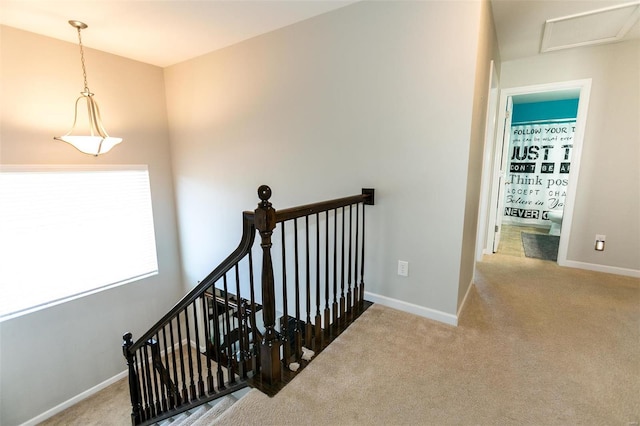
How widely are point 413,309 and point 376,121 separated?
1.46 metres

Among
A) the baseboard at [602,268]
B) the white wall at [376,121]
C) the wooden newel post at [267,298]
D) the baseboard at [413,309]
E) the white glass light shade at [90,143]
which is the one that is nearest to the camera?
the wooden newel post at [267,298]

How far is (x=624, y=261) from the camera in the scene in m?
2.98

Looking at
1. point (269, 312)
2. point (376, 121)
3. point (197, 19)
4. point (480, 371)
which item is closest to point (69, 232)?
point (197, 19)

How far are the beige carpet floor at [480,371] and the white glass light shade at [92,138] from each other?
2.54m

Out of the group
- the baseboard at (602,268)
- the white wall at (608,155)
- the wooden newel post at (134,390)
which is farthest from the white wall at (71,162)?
the baseboard at (602,268)

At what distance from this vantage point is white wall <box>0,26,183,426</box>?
8.98ft

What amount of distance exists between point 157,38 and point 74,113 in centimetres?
122

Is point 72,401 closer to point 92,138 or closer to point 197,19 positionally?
point 92,138

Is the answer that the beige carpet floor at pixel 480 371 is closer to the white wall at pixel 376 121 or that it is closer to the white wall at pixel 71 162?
the white wall at pixel 376 121

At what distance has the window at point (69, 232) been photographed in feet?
9.12

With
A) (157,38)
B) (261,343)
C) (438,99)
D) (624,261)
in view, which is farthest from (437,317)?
(157,38)

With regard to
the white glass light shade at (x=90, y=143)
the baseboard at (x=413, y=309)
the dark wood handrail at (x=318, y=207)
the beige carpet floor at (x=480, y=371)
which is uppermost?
the white glass light shade at (x=90, y=143)

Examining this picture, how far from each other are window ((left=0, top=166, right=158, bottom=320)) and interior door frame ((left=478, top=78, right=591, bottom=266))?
4.14 m

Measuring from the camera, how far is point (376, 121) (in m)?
2.17
